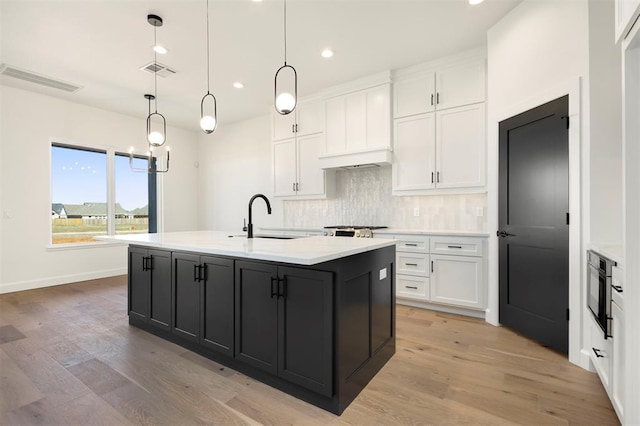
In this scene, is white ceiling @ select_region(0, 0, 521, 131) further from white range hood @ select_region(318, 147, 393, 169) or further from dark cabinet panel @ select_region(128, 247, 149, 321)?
dark cabinet panel @ select_region(128, 247, 149, 321)

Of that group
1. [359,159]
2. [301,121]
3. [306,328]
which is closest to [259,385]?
[306,328]

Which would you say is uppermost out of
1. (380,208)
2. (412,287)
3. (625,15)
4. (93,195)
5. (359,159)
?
(625,15)

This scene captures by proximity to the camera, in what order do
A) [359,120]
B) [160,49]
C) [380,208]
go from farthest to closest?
[380,208], [359,120], [160,49]

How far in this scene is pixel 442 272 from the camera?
359cm

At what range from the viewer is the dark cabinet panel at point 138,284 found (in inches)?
120

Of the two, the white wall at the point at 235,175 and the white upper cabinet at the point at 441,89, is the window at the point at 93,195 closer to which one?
the white wall at the point at 235,175

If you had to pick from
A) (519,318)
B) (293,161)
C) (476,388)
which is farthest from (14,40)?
(519,318)

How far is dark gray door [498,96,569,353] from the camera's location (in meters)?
2.52

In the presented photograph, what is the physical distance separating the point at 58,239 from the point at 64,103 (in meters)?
2.24

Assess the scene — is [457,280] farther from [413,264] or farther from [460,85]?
[460,85]

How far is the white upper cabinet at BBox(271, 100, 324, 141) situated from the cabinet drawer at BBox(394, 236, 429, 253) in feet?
7.03

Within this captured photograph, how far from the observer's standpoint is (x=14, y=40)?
3348 millimetres

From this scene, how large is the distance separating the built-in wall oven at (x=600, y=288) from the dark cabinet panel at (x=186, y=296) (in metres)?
2.73

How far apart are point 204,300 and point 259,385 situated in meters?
0.77
